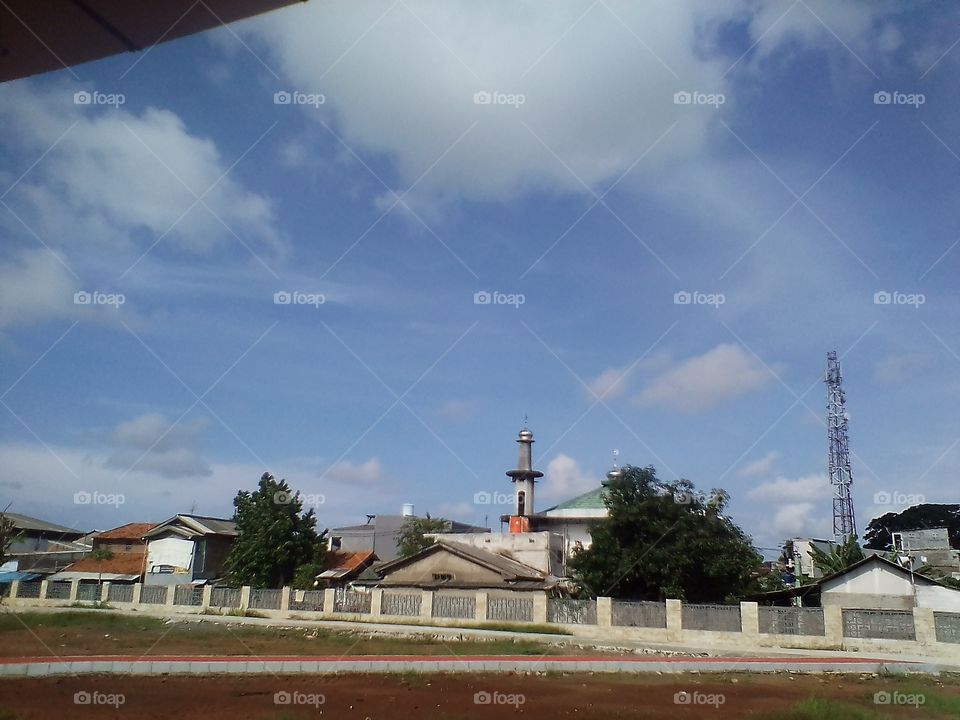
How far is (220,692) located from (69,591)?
3016 cm

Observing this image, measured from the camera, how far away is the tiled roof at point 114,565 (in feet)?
142

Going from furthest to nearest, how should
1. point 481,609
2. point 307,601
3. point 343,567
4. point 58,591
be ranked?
1. point 343,567
2. point 58,591
3. point 307,601
4. point 481,609

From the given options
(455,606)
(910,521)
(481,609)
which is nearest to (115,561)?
(455,606)

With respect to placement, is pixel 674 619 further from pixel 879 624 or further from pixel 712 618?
pixel 879 624

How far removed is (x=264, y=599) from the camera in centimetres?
3338

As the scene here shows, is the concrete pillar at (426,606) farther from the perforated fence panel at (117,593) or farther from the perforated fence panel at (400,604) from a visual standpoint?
the perforated fence panel at (117,593)

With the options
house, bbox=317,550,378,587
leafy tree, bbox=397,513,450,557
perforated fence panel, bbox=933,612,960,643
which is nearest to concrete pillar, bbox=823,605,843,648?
perforated fence panel, bbox=933,612,960,643

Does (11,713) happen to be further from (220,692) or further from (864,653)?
(864,653)

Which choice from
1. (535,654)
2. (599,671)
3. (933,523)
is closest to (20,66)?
(599,671)

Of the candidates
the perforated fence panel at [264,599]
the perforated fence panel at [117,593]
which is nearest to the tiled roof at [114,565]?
the perforated fence panel at [117,593]

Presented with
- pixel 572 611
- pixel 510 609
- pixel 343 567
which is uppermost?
pixel 343 567

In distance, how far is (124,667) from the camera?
551 inches

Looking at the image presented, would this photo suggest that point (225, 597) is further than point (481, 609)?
Yes

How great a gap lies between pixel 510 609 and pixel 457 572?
5.47 metres
